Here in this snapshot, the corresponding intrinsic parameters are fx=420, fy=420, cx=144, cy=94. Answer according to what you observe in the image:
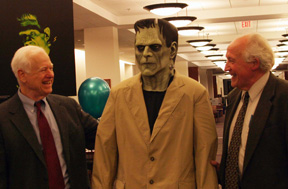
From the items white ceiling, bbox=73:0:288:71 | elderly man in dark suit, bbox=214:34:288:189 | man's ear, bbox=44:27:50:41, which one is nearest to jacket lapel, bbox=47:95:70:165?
elderly man in dark suit, bbox=214:34:288:189

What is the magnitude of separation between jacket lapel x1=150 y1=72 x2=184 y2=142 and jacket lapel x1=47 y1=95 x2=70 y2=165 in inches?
21.2

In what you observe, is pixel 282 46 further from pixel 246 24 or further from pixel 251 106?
pixel 251 106

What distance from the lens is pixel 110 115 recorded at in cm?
247

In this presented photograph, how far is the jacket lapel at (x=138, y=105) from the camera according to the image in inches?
93.9

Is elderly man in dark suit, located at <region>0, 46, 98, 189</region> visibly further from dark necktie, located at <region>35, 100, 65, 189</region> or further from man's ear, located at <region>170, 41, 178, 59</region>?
man's ear, located at <region>170, 41, 178, 59</region>

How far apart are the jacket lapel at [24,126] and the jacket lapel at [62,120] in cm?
16

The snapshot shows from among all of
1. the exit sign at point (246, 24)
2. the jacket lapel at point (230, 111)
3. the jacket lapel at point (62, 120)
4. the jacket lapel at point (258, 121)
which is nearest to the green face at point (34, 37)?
the jacket lapel at point (62, 120)

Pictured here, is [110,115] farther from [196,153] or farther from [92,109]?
[92,109]

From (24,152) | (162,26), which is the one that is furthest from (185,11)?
(24,152)

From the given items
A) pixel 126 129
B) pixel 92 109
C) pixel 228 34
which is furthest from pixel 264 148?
pixel 228 34

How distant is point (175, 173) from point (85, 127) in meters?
0.76

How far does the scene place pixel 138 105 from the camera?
2.43 m

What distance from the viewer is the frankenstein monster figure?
4297mm

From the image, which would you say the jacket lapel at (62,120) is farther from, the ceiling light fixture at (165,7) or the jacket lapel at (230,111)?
the ceiling light fixture at (165,7)
